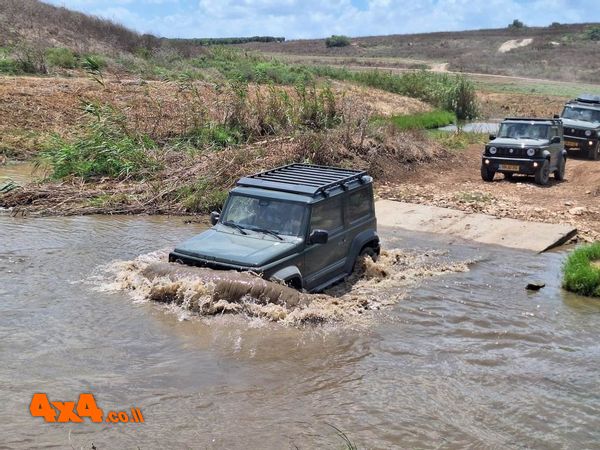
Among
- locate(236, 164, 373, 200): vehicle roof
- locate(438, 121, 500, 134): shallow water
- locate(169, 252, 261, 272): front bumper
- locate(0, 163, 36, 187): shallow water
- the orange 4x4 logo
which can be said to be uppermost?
locate(236, 164, 373, 200): vehicle roof

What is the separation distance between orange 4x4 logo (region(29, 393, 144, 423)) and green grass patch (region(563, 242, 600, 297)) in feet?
25.6

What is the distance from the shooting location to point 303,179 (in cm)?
1118

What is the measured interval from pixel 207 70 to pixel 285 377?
3266cm

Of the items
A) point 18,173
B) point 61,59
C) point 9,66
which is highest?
point 61,59

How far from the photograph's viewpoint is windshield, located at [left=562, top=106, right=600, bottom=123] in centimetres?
2785

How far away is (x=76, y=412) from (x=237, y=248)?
335cm

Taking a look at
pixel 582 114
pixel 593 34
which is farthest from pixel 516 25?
pixel 582 114

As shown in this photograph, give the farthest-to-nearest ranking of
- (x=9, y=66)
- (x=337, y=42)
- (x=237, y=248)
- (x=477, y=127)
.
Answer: (x=337, y=42), (x=477, y=127), (x=9, y=66), (x=237, y=248)

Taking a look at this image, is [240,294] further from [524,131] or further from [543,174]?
[524,131]

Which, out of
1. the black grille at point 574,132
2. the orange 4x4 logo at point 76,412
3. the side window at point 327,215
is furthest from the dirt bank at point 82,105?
the orange 4x4 logo at point 76,412

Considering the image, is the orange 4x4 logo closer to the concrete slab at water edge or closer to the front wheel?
the front wheel

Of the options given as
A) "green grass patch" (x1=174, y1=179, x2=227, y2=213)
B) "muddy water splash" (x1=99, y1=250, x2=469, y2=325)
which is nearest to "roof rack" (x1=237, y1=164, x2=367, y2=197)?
"muddy water splash" (x1=99, y1=250, x2=469, y2=325)

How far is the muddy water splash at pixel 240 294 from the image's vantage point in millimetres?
9117

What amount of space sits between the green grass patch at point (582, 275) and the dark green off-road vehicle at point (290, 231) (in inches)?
134
